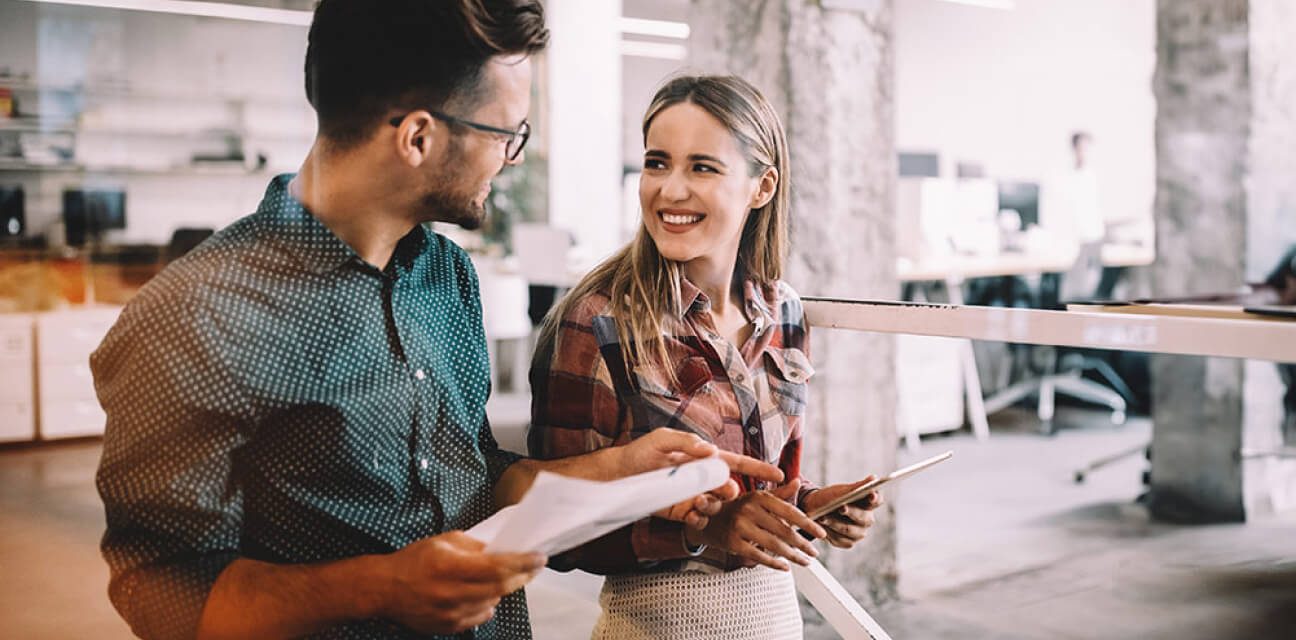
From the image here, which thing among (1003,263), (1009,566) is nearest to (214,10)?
(1009,566)

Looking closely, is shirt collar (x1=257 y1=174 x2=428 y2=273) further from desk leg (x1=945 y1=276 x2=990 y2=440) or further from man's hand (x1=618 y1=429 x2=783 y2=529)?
desk leg (x1=945 y1=276 x2=990 y2=440)

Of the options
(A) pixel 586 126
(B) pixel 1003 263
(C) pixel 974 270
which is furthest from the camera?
(A) pixel 586 126

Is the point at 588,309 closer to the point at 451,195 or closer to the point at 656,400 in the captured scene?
the point at 656,400

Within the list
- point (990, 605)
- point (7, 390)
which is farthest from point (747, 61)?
point (7, 390)

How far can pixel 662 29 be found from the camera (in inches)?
436

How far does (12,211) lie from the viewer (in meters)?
1.63

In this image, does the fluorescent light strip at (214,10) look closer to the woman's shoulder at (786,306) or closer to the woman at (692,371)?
the woman at (692,371)

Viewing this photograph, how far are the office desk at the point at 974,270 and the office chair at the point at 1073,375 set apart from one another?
0.53 ft

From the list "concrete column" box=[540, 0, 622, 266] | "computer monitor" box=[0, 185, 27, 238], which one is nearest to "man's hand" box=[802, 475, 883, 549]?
"computer monitor" box=[0, 185, 27, 238]

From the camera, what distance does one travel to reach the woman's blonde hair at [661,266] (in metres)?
1.40

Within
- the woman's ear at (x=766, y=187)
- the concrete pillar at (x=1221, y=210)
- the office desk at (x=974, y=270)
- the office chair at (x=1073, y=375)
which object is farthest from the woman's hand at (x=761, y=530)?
the office chair at (x=1073, y=375)

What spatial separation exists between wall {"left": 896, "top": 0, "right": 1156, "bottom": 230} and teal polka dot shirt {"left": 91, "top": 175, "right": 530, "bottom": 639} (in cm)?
1055

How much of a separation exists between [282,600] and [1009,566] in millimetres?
3215

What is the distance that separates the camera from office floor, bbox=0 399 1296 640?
1.49 meters
